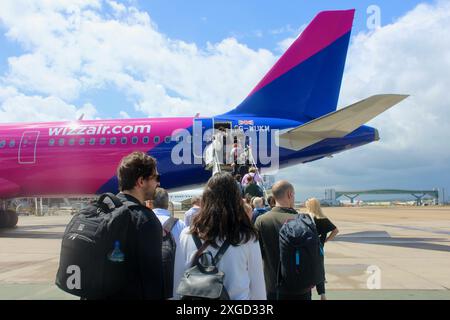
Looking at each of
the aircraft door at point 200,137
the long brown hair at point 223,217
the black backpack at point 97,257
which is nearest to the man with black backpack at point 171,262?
the long brown hair at point 223,217

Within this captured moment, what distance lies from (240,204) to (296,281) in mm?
970

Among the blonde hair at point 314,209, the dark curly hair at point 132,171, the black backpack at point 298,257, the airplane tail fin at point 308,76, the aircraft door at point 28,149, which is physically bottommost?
the black backpack at point 298,257

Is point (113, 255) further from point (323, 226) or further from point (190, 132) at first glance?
point (190, 132)

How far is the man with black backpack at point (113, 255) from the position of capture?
2.48 meters

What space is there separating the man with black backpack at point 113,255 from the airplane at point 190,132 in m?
13.0

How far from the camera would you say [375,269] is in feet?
27.1

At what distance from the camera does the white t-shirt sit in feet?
9.34

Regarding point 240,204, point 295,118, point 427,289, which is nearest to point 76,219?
point 240,204

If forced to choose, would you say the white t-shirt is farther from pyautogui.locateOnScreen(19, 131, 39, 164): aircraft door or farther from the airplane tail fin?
pyautogui.locateOnScreen(19, 131, 39, 164): aircraft door

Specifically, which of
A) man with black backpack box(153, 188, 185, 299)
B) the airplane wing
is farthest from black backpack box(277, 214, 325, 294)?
the airplane wing

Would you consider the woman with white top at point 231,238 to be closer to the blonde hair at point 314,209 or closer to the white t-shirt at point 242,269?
the white t-shirt at point 242,269

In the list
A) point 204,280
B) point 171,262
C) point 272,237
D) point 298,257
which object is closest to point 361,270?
point 272,237

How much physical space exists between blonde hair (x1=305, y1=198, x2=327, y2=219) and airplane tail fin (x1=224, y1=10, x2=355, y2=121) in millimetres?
11318
